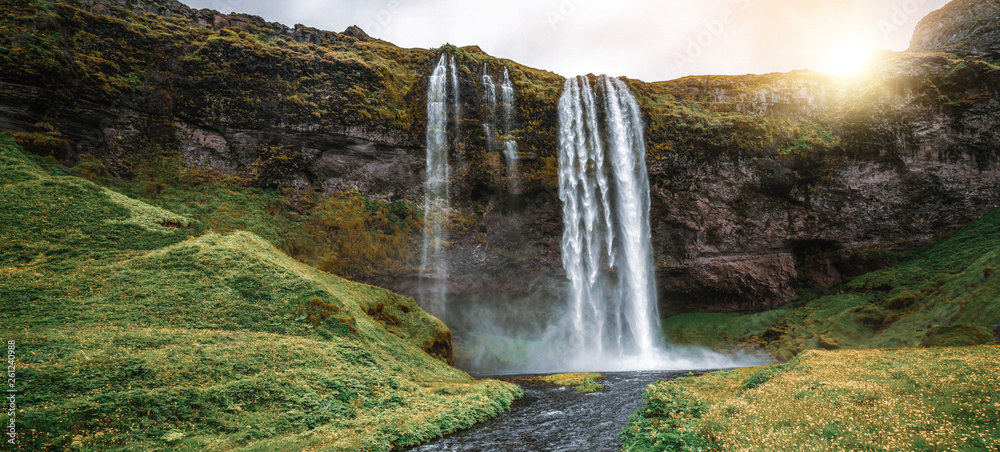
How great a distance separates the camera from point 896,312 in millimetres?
28219

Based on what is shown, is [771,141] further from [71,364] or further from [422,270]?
[71,364]

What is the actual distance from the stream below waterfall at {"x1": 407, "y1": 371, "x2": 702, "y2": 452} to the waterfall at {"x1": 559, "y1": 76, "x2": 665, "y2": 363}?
17.3m

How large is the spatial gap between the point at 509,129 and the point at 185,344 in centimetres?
2786

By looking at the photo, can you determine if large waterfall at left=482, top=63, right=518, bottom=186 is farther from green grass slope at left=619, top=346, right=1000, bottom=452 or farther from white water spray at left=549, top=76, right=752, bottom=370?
green grass slope at left=619, top=346, right=1000, bottom=452

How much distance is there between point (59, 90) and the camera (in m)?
25.8

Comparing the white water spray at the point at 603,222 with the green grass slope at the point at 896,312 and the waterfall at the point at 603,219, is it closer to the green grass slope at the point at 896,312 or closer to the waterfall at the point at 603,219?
the waterfall at the point at 603,219

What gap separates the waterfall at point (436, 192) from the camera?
35.5 meters

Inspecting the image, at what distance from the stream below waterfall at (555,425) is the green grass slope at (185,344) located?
29.5 inches

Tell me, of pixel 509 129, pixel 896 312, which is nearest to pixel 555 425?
pixel 509 129

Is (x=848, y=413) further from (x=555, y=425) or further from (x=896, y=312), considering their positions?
(x=896, y=312)

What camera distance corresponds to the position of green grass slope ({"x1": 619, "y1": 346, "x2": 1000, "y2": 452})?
6.33m

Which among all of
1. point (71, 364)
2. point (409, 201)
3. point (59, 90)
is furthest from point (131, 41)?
point (71, 364)

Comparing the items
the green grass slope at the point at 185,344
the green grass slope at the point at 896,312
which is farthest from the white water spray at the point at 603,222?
the green grass slope at the point at 185,344

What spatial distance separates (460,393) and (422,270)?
751 inches
